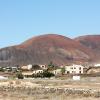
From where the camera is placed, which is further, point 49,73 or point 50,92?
point 49,73

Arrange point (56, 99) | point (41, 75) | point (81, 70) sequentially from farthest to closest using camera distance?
point (81, 70) → point (41, 75) → point (56, 99)

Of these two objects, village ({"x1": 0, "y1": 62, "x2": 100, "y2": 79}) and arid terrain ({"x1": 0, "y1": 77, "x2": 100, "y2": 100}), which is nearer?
arid terrain ({"x1": 0, "y1": 77, "x2": 100, "y2": 100})

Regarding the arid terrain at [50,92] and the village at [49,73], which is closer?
the arid terrain at [50,92]

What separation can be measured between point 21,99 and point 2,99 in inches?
95.7

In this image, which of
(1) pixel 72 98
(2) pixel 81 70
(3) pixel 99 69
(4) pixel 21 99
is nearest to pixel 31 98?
(4) pixel 21 99

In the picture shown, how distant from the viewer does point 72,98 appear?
141 ft

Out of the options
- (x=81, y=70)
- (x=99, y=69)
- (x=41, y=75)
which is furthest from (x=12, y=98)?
(x=81, y=70)

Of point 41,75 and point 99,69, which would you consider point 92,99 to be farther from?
point 99,69

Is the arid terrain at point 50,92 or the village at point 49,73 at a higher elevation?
the village at point 49,73

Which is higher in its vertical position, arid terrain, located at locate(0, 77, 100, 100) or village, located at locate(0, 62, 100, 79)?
village, located at locate(0, 62, 100, 79)

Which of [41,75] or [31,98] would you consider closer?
[31,98]

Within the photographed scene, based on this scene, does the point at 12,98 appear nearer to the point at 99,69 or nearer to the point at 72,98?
the point at 72,98

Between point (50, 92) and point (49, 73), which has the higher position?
point (49, 73)

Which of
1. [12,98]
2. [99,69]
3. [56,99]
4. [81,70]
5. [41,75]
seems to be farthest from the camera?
[81,70]
